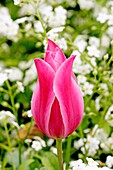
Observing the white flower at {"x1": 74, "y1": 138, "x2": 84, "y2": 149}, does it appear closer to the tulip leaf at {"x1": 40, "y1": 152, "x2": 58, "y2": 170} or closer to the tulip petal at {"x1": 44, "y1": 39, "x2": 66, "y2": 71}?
the tulip leaf at {"x1": 40, "y1": 152, "x2": 58, "y2": 170}

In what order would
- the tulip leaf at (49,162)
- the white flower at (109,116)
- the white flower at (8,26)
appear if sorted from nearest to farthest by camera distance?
the tulip leaf at (49,162)
the white flower at (109,116)
the white flower at (8,26)

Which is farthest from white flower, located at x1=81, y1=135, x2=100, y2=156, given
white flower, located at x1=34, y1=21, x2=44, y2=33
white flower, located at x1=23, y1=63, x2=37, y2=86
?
white flower, located at x1=23, y1=63, x2=37, y2=86

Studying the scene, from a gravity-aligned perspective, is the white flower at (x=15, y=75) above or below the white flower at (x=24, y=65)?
below

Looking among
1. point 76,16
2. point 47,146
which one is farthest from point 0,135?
point 76,16

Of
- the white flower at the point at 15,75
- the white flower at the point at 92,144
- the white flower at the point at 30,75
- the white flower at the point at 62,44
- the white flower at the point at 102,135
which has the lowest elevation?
the white flower at the point at 92,144

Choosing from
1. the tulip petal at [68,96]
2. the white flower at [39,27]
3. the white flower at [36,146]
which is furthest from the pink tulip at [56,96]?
the white flower at [39,27]

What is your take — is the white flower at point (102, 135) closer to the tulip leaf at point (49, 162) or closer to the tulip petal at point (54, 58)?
the tulip leaf at point (49, 162)

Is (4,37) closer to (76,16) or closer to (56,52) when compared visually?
(76,16)
